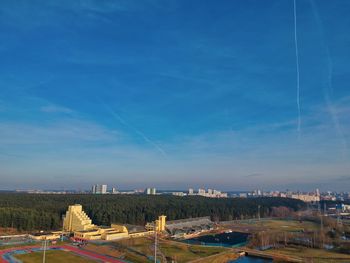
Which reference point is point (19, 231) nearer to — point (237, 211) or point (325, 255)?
point (325, 255)

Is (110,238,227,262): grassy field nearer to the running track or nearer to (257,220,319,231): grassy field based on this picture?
the running track

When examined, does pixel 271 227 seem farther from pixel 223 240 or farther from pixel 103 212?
→ pixel 103 212

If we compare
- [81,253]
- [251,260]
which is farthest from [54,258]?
[251,260]

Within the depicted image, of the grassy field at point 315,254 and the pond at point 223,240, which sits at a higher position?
the grassy field at point 315,254

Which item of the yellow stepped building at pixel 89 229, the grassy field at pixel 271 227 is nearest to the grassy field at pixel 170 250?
the yellow stepped building at pixel 89 229

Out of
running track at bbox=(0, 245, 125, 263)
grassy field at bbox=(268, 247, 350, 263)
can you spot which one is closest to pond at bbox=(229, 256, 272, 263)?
grassy field at bbox=(268, 247, 350, 263)

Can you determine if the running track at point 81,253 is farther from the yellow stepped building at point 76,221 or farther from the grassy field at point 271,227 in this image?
the grassy field at point 271,227

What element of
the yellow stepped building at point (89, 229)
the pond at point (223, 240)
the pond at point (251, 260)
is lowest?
the pond at point (251, 260)
